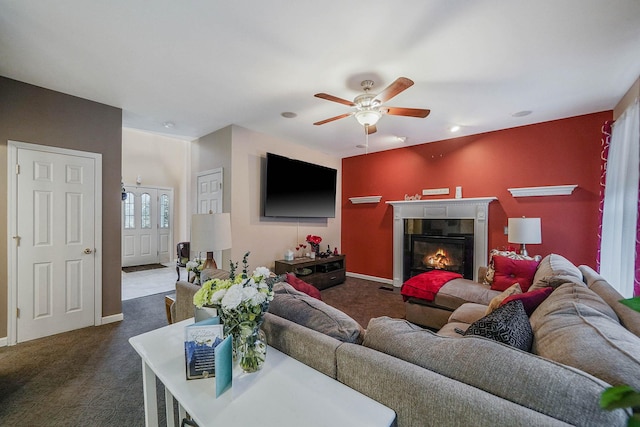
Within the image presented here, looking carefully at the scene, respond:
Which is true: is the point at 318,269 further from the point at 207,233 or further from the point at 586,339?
the point at 586,339

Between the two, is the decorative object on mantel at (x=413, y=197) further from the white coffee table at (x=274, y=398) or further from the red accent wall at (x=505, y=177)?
the white coffee table at (x=274, y=398)

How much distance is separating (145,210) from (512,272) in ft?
26.1

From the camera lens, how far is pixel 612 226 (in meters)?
2.98

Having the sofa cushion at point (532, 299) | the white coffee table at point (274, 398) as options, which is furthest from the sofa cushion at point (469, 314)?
the white coffee table at point (274, 398)

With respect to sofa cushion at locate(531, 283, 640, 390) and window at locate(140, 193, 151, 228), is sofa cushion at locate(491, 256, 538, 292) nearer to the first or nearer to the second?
sofa cushion at locate(531, 283, 640, 390)

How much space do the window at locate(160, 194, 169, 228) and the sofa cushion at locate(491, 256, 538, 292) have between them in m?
7.63

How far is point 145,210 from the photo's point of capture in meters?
7.05

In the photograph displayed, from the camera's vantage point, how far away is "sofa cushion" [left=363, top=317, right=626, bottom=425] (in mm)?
709

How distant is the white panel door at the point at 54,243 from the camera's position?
276 centimetres

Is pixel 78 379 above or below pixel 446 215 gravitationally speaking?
below

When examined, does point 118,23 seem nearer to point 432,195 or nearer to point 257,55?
point 257,55

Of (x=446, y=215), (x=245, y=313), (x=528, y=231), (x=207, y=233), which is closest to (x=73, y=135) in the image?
(x=207, y=233)

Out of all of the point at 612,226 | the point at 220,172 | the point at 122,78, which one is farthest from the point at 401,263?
the point at 122,78

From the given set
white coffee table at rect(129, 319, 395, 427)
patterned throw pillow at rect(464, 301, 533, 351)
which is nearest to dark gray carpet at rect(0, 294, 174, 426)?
white coffee table at rect(129, 319, 395, 427)
